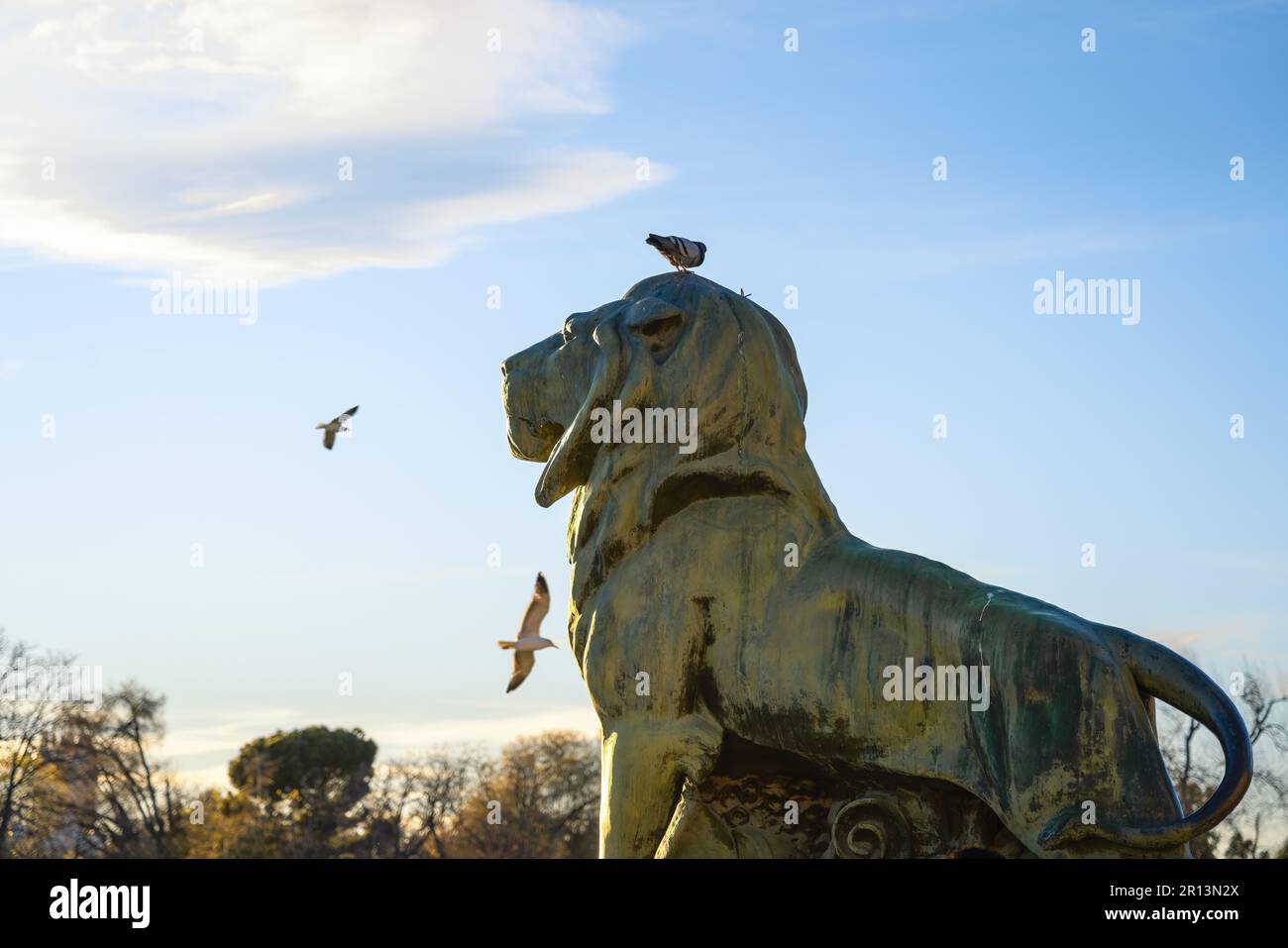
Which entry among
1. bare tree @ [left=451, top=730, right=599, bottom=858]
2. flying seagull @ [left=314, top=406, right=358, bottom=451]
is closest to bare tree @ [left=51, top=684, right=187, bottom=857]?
bare tree @ [left=451, top=730, right=599, bottom=858]

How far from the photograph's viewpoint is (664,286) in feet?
24.8

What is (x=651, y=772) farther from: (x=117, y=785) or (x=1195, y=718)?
(x=117, y=785)

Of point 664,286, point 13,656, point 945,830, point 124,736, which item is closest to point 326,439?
point 664,286

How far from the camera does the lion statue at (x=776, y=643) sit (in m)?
6.55

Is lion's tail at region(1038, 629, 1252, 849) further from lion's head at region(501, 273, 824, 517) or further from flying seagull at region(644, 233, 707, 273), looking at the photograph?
flying seagull at region(644, 233, 707, 273)

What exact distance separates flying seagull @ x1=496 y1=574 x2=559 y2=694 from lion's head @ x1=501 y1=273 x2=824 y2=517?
5.59 ft

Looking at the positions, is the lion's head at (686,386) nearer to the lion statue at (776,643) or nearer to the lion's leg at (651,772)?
the lion statue at (776,643)

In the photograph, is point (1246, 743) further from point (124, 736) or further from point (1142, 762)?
point (124, 736)

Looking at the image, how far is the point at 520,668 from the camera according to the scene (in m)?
9.23

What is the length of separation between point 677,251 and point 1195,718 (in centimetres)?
259

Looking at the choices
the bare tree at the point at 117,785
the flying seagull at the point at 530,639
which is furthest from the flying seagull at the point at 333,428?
the bare tree at the point at 117,785

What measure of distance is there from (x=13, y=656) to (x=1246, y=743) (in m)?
31.6
